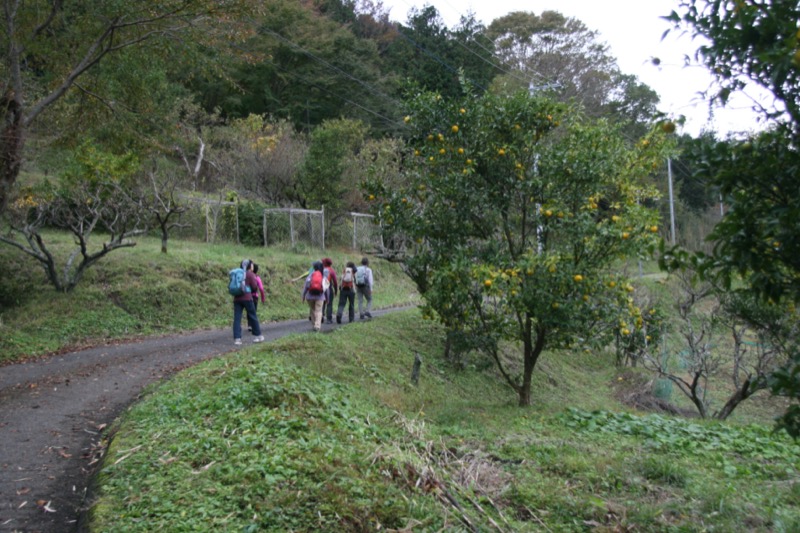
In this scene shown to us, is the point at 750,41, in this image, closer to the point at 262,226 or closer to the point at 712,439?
the point at 712,439

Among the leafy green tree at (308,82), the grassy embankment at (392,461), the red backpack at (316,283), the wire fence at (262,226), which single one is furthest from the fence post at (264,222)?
the grassy embankment at (392,461)

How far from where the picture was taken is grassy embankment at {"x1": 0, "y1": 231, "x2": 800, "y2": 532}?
4.58 m

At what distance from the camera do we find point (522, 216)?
10539mm

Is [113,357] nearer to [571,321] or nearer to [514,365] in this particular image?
[571,321]

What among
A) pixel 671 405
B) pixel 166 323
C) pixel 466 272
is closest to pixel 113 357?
pixel 166 323

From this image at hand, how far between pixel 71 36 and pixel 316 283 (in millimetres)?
6459

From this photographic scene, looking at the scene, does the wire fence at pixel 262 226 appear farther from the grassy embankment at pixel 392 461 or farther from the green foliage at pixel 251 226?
the grassy embankment at pixel 392 461

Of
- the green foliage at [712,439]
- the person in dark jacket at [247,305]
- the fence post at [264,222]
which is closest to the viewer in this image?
the green foliage at [712,439]

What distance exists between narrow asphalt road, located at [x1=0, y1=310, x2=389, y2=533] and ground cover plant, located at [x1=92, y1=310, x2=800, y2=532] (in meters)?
0.42

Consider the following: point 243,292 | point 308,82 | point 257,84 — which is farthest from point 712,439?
point 257,84

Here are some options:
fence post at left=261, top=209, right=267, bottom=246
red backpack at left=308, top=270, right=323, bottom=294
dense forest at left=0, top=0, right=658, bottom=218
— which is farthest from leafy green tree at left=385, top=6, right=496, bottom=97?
red backpack at left=308, top=270, right=323, bottom=294

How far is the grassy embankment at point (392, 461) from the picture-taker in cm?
458

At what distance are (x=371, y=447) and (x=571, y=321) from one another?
437 cm

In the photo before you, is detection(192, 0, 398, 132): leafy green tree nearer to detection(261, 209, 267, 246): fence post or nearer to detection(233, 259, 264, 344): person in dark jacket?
detection(261, 209, 267, 246): fence post
